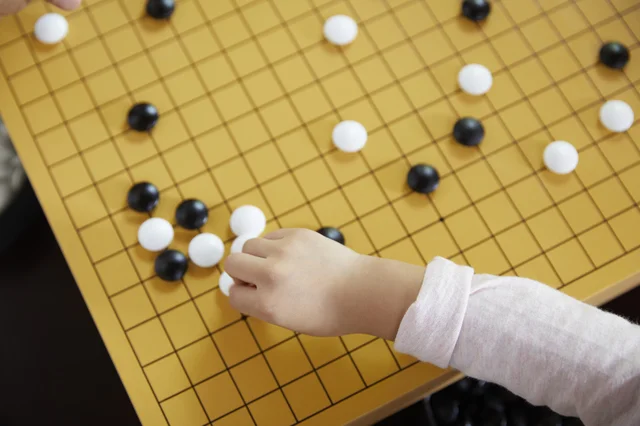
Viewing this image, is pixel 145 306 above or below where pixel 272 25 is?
below

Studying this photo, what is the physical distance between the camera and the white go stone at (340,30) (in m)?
0.93

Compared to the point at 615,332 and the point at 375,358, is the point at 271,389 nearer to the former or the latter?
the point at 375,358

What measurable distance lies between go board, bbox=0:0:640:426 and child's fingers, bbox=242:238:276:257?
95mm

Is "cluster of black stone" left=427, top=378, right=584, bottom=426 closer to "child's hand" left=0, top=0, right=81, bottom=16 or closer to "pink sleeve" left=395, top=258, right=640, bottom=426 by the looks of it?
"pink sleeve" left=395, top=258, right=640, bottom=426

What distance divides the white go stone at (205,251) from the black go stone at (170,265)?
2cm

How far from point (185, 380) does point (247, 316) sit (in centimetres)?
12

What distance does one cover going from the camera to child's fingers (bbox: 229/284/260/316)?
745mm

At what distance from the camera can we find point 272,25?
3.14ft

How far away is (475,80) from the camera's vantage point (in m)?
0.91

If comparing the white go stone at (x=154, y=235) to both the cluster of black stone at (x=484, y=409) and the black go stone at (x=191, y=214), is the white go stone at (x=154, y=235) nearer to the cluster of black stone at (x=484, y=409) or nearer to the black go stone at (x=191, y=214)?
the black go stone at (x=191, y=214)

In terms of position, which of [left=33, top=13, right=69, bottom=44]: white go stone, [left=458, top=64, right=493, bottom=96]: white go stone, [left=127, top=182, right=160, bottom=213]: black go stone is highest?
[left=33, top=13, right=69, bottom=44]: white go stone

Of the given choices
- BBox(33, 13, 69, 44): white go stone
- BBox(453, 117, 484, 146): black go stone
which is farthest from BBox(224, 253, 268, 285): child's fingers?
BBox(33, 13, 69, 44): white go stone

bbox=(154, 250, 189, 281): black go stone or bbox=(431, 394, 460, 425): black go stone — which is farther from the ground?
bbox=(154, 250, 189, 281): black go stone

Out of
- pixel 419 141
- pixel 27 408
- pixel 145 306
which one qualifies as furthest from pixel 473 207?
pixel 27 408
